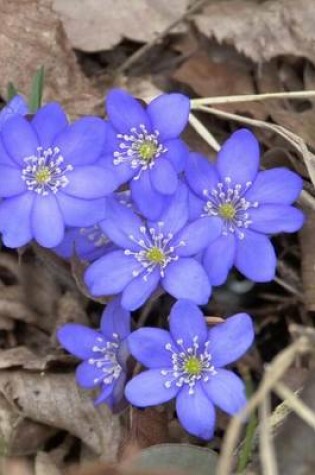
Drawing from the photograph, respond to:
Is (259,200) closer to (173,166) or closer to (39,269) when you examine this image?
(173,166)

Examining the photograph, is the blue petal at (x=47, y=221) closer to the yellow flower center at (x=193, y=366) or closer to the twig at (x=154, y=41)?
the yellow flower center at (x=193, y=366)

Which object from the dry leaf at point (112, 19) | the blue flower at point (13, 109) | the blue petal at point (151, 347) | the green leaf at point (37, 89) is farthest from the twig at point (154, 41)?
the blue petal at point (151, 347)

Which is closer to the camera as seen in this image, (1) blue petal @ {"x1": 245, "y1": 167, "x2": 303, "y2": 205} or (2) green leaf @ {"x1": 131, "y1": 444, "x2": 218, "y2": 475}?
(2) green leaf @ {"x1": 131, "y1": 444, "x2": 218, "y2": 475}

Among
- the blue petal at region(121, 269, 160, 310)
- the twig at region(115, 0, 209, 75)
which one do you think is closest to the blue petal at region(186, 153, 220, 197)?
the blue petal at region(121, 269, 160, 310)

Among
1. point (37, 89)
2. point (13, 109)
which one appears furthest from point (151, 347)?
point (37, 89)

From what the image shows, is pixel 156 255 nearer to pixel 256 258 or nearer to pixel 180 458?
pixel 256 258

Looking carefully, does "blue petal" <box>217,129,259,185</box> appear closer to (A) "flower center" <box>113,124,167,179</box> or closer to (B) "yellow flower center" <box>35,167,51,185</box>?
(A) "flower center" <box>113,124,167,179</box>
